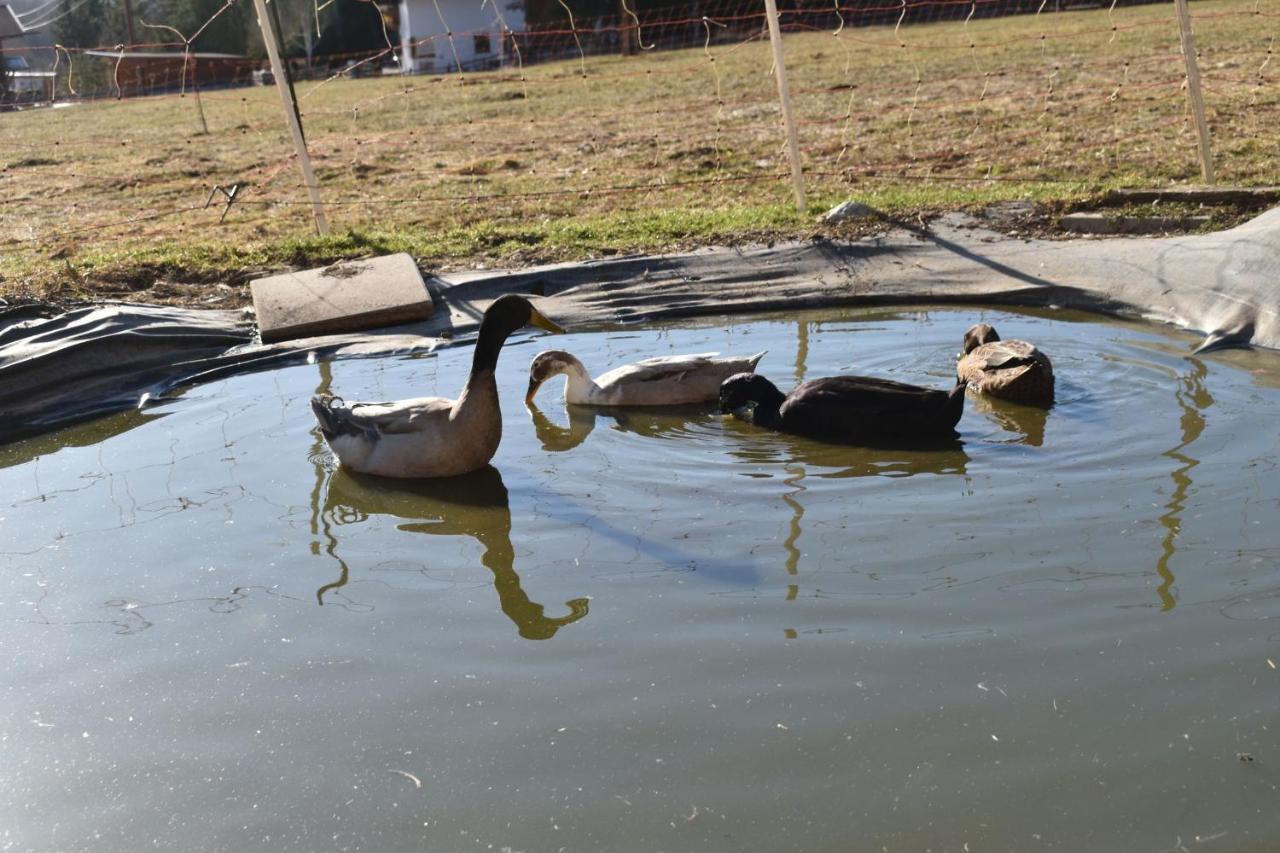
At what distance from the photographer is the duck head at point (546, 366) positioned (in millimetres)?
8180

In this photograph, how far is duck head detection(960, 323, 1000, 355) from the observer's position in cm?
798

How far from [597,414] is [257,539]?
246 cm

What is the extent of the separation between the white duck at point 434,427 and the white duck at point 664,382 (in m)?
1.06

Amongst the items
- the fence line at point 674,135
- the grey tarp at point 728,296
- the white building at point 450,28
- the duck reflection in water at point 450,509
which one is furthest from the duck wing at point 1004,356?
the white building at point 450,28

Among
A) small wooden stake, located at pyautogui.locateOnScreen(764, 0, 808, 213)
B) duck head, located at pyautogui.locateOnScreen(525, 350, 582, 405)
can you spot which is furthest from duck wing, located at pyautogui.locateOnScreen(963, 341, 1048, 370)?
small wooden stake, located at pyautogui.locateOnScreen(764, 0, 808, 213)

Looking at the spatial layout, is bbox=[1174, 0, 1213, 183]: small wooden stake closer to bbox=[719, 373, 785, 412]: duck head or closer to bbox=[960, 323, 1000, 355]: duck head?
bbox=[960, 323, 1000, 355]: duck head

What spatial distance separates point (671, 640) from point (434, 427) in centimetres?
238

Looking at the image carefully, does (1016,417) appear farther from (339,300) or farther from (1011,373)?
(339,300)

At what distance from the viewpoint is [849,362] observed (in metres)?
8.54

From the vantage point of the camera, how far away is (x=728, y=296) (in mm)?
10383

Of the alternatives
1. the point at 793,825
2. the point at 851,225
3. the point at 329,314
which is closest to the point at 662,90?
the point at 851,225

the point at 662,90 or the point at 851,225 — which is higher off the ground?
the point at 662,90

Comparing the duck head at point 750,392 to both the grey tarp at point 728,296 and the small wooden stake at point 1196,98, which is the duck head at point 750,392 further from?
the small wooden stake at point 1196,98

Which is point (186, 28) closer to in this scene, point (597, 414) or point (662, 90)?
point (662, 90)
